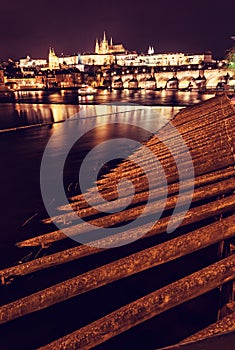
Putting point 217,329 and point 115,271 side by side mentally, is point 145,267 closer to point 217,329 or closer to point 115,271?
point 115,271

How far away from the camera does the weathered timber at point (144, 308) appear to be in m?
1.75

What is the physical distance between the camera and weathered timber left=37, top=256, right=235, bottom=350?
1746 millimetres

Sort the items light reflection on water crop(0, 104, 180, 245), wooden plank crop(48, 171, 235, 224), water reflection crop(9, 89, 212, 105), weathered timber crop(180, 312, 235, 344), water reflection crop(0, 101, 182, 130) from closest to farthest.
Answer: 1. weathered timber crop(180, 312, 235, 344)
2. wooden plank crop(48, 171, 235, 224)
3. light reflection on water crop(0, 104, 180, 245)
4. water reflection crop(0, 101, 182, 130)
5. water reflection crop(9, 89, 212, 105)

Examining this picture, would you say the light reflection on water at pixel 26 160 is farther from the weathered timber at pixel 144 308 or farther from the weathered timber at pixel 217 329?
the weathered timber at pixel 217 329

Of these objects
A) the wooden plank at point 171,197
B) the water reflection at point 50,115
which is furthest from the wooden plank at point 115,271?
the water reflection at point 50,115

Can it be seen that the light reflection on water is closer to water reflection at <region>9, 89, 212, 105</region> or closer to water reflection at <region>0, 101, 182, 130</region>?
water reflection at <region>0, 101, 182, 130</region>

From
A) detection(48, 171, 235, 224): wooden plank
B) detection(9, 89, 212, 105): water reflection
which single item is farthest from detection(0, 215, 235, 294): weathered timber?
detection(9, 89, 212, 105): water reflection

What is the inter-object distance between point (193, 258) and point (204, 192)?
58.1 inches

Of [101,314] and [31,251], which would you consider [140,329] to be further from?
[31,251]

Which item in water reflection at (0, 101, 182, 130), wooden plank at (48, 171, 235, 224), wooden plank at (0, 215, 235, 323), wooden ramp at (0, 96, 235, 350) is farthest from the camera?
water reflection at (0, 101, 182, 130)

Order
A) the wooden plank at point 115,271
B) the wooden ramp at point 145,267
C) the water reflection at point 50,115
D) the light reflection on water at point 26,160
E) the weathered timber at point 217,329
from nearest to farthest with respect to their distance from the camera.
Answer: the weathered timber at point 217,329 → the wooden ramp at point 145,267 → the wooden plank at point 115,271 → the light reflection on water at point 26,160 → the water reflection at point 50,115

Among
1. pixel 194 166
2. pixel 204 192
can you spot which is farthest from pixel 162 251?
pixel 194 166

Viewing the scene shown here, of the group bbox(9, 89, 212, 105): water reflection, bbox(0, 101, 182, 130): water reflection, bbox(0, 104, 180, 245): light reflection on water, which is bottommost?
bbox(0, 104, 180, 245): light reflection on water

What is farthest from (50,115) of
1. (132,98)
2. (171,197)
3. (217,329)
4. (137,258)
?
(217,329)
